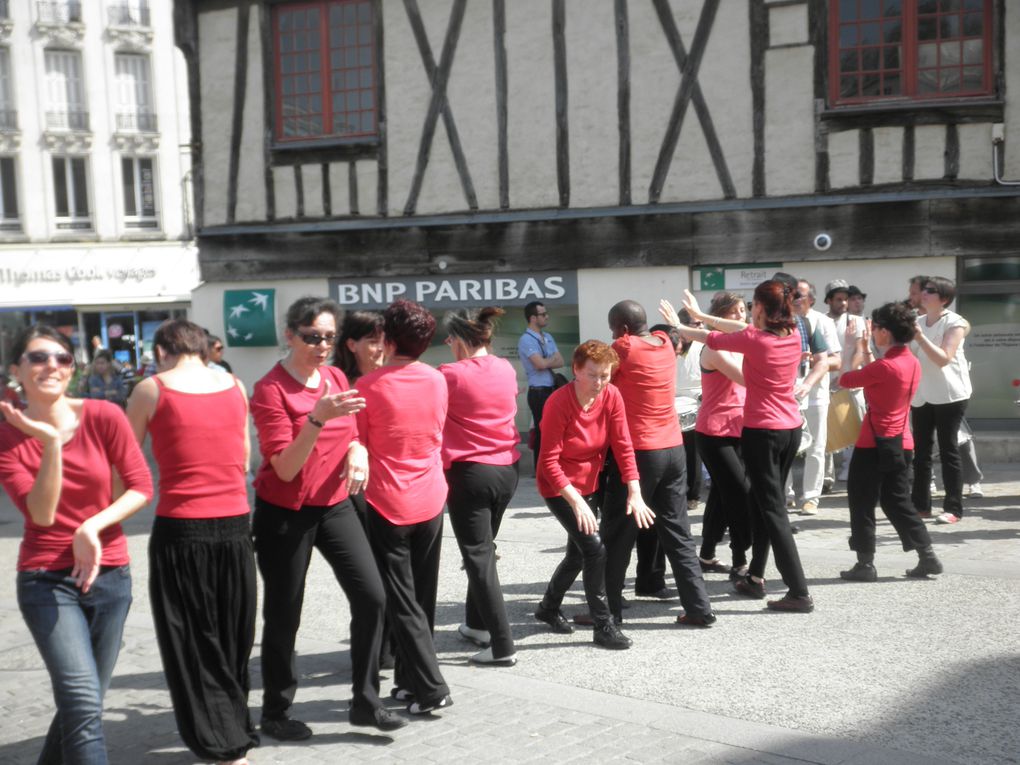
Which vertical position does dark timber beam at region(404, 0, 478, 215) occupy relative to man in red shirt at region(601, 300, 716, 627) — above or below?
above

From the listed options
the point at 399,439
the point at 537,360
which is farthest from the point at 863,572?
the point at 537,360

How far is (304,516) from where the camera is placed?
4.72 m

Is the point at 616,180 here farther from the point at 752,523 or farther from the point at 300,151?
the point at 752,523

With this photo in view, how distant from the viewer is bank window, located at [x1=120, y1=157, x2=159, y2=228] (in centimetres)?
3325

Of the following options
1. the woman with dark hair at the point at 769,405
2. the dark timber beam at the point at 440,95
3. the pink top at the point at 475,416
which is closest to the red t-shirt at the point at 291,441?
the pink top at the point at 475,416

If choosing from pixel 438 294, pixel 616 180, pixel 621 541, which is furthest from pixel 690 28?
pixel 621 541

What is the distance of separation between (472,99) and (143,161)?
73.8 feet

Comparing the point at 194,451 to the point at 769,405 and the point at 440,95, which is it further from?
the point at 440,95

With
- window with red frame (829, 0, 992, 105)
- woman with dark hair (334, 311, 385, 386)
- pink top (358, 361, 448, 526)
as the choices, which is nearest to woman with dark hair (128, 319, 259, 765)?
pink top (358, 361, 448, 526)

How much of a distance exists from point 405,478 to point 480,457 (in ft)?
2.45

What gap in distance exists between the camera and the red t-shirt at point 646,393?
633 cm

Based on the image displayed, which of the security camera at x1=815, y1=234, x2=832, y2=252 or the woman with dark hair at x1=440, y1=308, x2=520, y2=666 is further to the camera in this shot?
the security camera at x1=815, y1=234, x2=832, y2=252

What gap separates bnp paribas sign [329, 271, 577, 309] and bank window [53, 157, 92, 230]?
21055 mm

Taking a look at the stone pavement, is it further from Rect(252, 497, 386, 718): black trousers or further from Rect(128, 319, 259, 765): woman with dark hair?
Rect(128, 319, 259, 765): woman with dark hair
